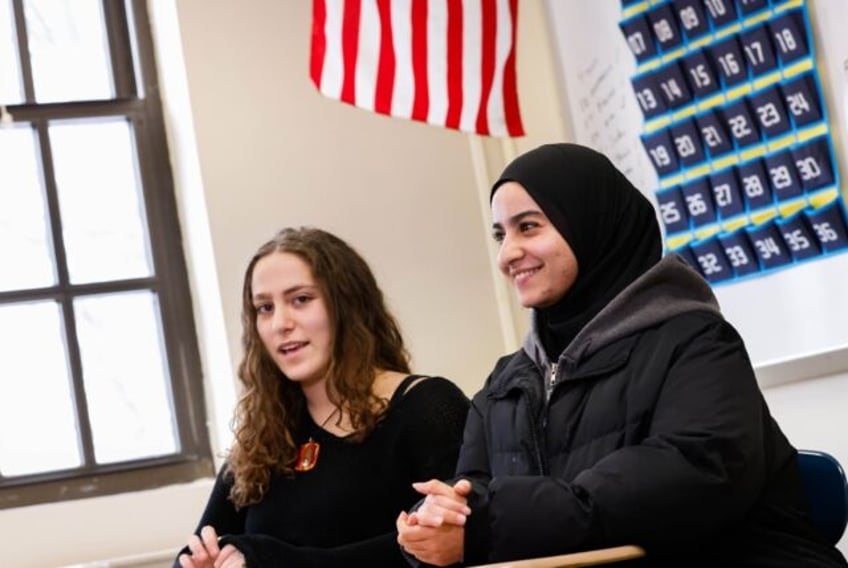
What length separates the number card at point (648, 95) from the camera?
10.9 feet

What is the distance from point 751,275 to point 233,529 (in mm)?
1205

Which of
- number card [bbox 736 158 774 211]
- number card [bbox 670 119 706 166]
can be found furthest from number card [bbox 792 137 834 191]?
number card [bbox 670 119 706 166]

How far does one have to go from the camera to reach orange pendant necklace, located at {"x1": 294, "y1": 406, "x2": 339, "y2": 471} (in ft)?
9.57

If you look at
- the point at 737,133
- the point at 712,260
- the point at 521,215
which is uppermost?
the point at 737,133

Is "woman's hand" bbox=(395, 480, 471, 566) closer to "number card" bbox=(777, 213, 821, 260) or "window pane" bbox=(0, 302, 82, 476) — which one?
"number card" bbox=(777, 213, 821, 260)

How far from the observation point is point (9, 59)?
4242mm

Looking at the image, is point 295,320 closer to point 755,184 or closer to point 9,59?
point 755,184

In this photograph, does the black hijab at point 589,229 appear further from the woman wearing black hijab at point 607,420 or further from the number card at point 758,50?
the number card at point 758,50

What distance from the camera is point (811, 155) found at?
285 cm

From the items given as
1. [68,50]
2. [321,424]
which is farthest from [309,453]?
[68,50]

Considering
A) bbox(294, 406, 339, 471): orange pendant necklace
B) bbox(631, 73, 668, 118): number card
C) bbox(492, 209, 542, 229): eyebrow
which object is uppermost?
bbox(631, 73, 668, 118): number card

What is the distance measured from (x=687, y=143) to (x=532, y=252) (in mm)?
1061

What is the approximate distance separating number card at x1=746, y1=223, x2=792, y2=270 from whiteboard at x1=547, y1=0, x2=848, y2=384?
0.09 feet

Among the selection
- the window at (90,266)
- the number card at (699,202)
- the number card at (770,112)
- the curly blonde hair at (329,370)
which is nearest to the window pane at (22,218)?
the window at (90,266)
